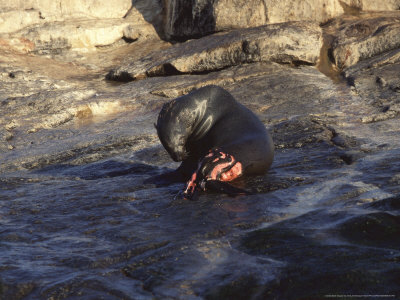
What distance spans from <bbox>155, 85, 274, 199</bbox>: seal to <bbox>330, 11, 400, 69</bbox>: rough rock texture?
6.93 meters

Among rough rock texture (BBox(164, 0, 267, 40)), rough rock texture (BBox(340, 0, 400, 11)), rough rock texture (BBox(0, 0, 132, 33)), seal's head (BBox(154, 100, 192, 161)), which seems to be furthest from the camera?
rough rock texture (BBox(0, 0, 132, 33))

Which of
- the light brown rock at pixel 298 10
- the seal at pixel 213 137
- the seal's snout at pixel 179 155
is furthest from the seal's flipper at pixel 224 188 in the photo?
the light brown rock at pixel 298 10

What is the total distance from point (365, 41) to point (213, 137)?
7566 mm

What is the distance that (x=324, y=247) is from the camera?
8.64ft

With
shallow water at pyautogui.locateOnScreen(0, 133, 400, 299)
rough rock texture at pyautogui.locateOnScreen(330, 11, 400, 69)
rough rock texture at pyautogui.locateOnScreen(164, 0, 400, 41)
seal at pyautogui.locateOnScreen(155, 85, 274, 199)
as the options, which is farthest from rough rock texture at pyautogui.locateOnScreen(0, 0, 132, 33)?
seal at pyautogui.locateOnScreen(155, 85, 274, 199)

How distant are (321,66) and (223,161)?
7.50 m

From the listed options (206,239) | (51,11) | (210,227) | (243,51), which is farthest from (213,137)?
(51,11)

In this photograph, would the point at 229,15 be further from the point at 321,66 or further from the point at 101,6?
the point at 101,6

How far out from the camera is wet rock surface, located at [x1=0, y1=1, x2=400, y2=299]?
8.04ft

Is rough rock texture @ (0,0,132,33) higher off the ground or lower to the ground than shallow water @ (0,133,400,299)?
higher

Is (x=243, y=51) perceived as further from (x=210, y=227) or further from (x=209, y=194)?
(x=210, y=227)

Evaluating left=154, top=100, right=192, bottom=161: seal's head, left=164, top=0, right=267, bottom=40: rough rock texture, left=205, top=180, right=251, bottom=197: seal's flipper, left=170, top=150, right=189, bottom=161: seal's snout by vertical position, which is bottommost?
left=205, top=180, right=251, bottom=197: seal's flipper

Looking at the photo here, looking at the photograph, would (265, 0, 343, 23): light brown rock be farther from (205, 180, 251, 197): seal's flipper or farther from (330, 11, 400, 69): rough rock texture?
(205, 180, 251, 197): seal's flipper

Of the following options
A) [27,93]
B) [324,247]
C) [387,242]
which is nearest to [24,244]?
[324,247]
